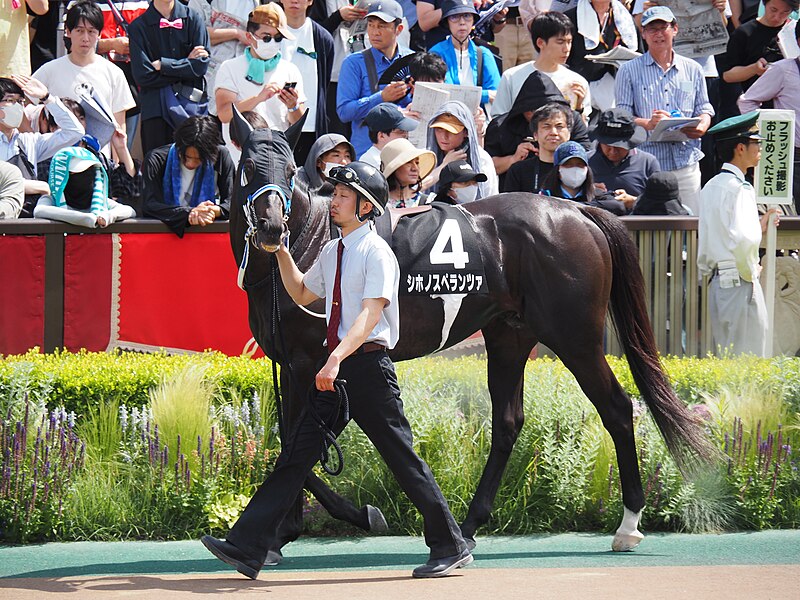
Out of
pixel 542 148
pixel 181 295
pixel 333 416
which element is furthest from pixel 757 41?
pixel 333 416

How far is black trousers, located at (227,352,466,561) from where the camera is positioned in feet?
18.3

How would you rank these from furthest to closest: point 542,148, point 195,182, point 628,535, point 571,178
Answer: point 542,148, point 195,182, point 571,178, point 628,535

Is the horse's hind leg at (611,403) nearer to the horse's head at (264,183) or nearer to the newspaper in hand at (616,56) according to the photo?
the horse's head at (264,183)

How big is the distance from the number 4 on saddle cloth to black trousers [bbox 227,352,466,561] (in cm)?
90

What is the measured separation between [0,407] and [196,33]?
511 centimetres

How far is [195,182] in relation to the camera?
9.19 metres

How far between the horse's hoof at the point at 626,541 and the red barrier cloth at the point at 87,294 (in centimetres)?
423

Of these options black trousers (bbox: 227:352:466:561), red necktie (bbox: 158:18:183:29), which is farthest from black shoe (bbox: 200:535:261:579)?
red necktie (bbox: 158:18:183:29)

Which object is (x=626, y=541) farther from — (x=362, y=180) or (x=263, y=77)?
(x=263, y=77)

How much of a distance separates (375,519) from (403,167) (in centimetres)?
228

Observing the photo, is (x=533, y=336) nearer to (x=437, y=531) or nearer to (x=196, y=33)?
(x=437, y=531)

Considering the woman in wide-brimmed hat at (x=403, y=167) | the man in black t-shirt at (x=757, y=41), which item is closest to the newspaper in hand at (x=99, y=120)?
the woman in wide-brimmed hat at (x=403, y=167)

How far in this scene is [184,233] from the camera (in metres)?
8.90

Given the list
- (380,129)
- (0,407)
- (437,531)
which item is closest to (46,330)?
(0,407)
